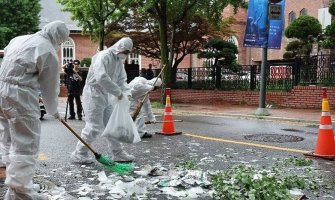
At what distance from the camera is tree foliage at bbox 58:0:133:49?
23.3m

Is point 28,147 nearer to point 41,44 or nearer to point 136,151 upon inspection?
point 41,44

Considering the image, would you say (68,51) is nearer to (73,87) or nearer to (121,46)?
(73,87)

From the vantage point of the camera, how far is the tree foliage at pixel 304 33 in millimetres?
22062

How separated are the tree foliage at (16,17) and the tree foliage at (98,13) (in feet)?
48.2

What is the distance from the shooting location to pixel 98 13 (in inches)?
927

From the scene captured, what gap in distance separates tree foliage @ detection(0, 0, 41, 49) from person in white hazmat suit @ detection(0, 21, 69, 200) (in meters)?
34.5

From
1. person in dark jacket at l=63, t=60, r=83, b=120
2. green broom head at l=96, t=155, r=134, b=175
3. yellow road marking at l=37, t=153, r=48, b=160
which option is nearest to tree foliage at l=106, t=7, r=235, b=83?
person in dark jacket at l=63, t=60, r=83, b=120

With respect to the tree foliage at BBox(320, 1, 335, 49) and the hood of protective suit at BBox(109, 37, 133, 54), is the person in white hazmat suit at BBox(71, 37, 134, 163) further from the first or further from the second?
the tree foliage at BBox(320, 1, 335, 49)

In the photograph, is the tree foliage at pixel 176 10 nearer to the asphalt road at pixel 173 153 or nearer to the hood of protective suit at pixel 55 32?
the asphalt road at pixel 173 153

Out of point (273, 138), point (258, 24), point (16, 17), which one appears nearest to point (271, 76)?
point (258, 24)

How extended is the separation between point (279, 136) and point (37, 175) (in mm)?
5514

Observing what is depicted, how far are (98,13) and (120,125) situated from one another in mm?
17663

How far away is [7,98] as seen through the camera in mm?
4488

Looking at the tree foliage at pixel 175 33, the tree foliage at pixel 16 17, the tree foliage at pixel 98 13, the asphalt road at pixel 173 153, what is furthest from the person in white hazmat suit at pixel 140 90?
the tree foliage at pixel 16 17
